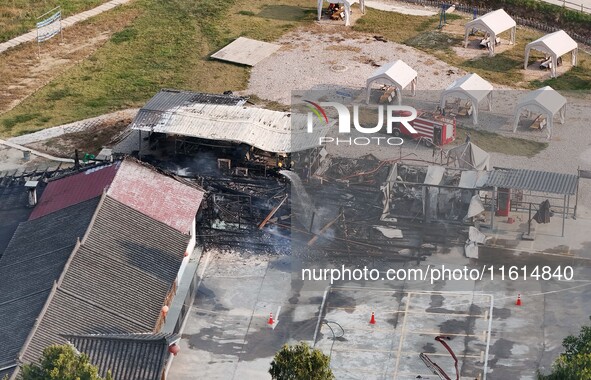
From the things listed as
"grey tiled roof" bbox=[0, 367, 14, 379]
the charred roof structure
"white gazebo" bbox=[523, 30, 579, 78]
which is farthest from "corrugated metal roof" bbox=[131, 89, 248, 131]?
"grey tiled roof" bbox=[0, 367, 14, 379]

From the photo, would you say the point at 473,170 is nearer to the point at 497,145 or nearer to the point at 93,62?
the point at 497,145

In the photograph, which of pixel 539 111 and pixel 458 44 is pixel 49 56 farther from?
pixel 539 111

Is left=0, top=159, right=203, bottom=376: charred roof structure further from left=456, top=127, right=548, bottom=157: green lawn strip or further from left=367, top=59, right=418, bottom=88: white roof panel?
left=367, top=59, right=418, bottom=88: white roof panel

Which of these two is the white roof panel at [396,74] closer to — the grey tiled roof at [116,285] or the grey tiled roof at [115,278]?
the grey tiled roof at [115,278]

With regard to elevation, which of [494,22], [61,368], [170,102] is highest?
[61,368]

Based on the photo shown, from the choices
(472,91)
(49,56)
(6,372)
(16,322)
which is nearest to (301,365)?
(6,372)

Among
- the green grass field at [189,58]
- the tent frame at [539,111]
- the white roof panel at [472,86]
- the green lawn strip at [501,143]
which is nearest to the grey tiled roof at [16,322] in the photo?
the green grass field at [189,58]
